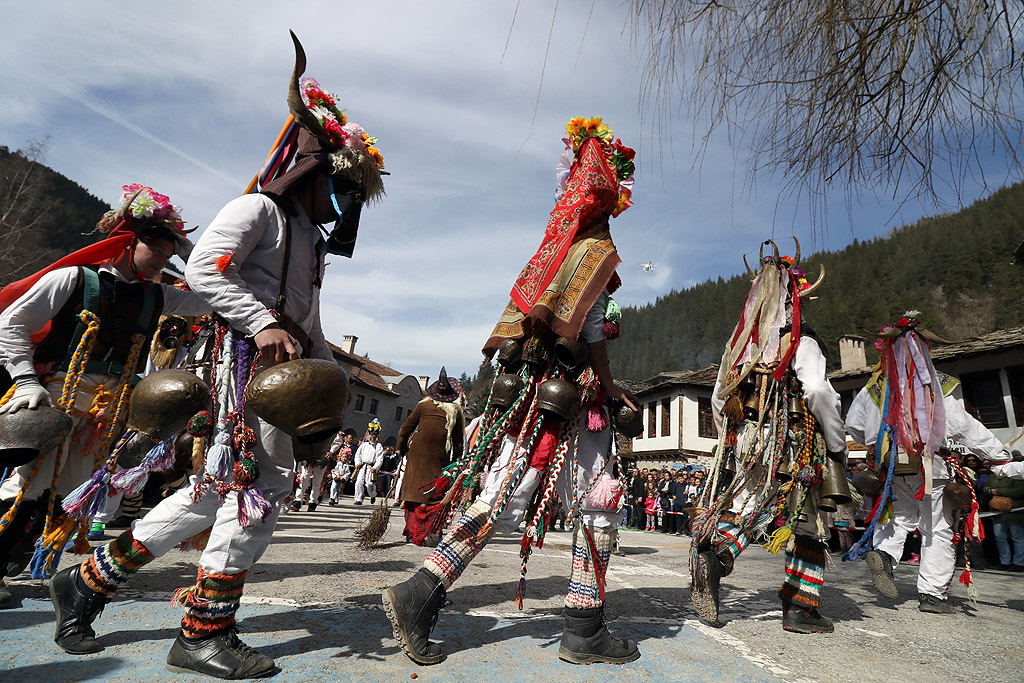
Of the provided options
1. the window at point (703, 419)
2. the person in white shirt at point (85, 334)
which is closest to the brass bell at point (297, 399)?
the person in white shirt at point (85, 334)

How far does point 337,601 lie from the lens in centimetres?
312

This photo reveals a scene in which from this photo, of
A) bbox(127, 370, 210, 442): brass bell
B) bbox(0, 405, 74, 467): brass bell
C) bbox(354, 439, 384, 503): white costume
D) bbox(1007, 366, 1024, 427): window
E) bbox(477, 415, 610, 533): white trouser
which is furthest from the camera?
bbox(1007, 366, 1024, 427): window

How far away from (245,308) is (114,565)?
116 cm

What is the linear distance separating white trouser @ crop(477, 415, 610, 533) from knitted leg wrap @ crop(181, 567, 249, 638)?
3.54ft

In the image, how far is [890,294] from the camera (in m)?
59.2

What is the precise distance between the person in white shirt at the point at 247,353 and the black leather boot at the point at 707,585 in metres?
2.24

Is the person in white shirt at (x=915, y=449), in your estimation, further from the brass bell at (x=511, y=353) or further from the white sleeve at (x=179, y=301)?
the white sleeve at (x=179, y=301)

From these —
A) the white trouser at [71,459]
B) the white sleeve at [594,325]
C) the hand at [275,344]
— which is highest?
the white sleeve at [594,325]

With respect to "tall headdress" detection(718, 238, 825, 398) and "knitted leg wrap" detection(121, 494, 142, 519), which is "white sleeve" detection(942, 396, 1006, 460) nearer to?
"tall headdress" detection(718, 238, 825, 398)

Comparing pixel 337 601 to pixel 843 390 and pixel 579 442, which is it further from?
pixel 843 390

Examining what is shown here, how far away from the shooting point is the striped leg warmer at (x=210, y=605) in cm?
198

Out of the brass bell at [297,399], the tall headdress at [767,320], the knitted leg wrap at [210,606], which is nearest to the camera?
the brass bell at [297,399]

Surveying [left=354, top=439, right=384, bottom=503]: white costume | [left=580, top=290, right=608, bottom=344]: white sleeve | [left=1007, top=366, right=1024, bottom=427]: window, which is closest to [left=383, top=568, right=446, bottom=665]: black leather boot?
[left=580, top=290, right=608, bottom=344]: white sleeve

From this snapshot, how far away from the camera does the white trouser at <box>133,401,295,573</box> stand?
2.05 m
